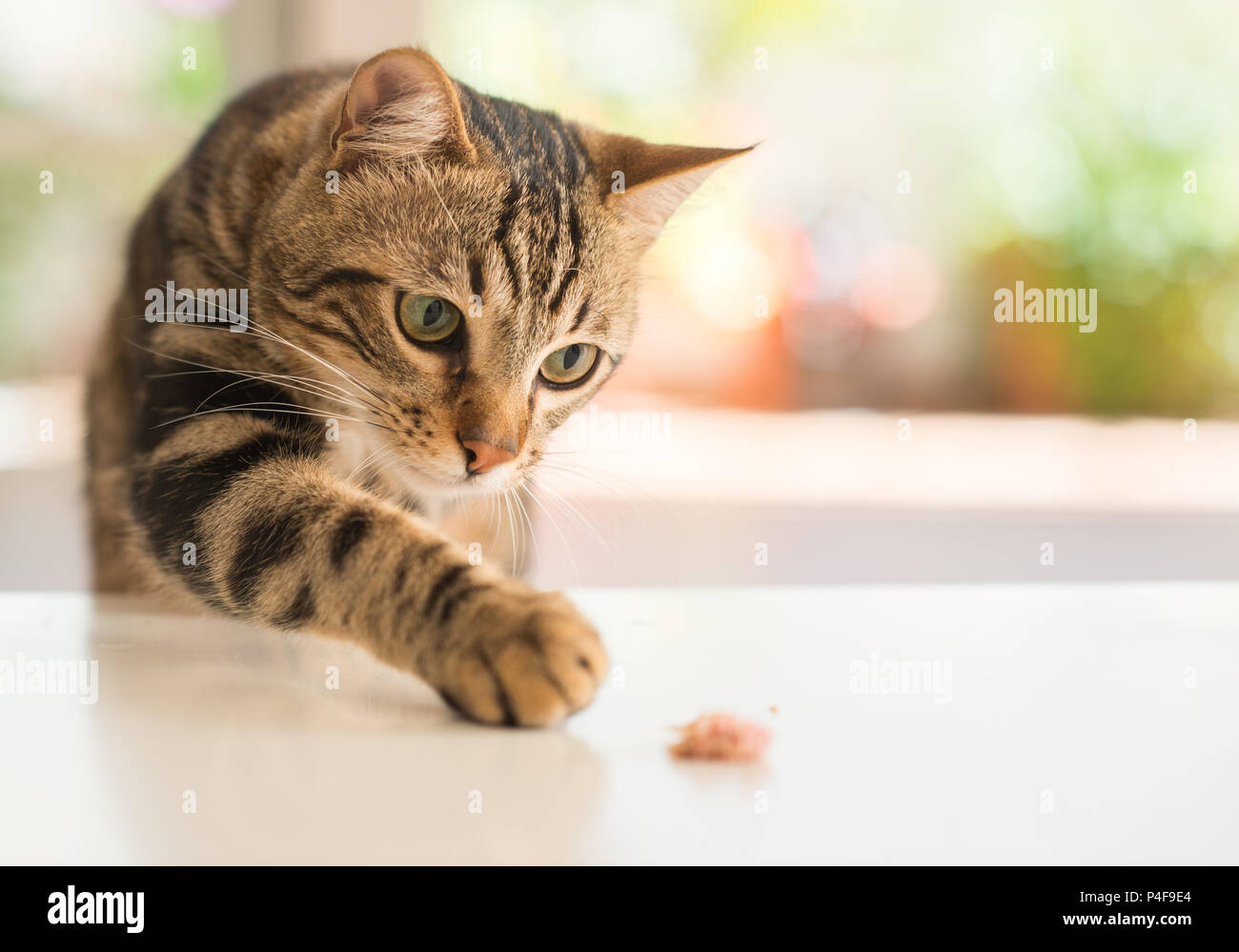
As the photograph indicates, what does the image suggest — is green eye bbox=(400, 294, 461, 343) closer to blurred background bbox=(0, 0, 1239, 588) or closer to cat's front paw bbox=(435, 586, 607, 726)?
cat's front paw bbox=(435, 586, 607, 726)

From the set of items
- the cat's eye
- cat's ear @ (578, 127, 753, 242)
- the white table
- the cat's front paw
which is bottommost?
the white table

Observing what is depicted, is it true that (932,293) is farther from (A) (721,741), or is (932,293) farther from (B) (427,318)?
(A) (721,741)

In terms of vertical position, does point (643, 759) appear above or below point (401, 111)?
below

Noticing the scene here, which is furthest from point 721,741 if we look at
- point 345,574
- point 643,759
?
point 345,574

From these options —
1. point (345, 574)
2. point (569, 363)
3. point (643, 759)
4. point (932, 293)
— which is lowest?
point (643, 759)

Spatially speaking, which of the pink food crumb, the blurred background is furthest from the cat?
the blurred background

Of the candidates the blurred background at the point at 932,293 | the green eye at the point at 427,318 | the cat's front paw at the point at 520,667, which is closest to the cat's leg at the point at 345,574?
the cat's front paw at the point at 520,667

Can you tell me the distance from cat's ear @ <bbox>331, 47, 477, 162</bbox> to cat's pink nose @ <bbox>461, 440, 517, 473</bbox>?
0.27 metres

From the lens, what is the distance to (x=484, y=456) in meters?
0.92

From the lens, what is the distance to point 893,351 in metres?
2.79

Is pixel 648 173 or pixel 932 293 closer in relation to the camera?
pixel 648 173

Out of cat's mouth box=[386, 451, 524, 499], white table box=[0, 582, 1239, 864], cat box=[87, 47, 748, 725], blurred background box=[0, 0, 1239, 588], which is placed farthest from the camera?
blurred background box=[0, 0, 1239, 588]

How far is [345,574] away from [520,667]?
18 cm

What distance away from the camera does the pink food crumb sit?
70cm
